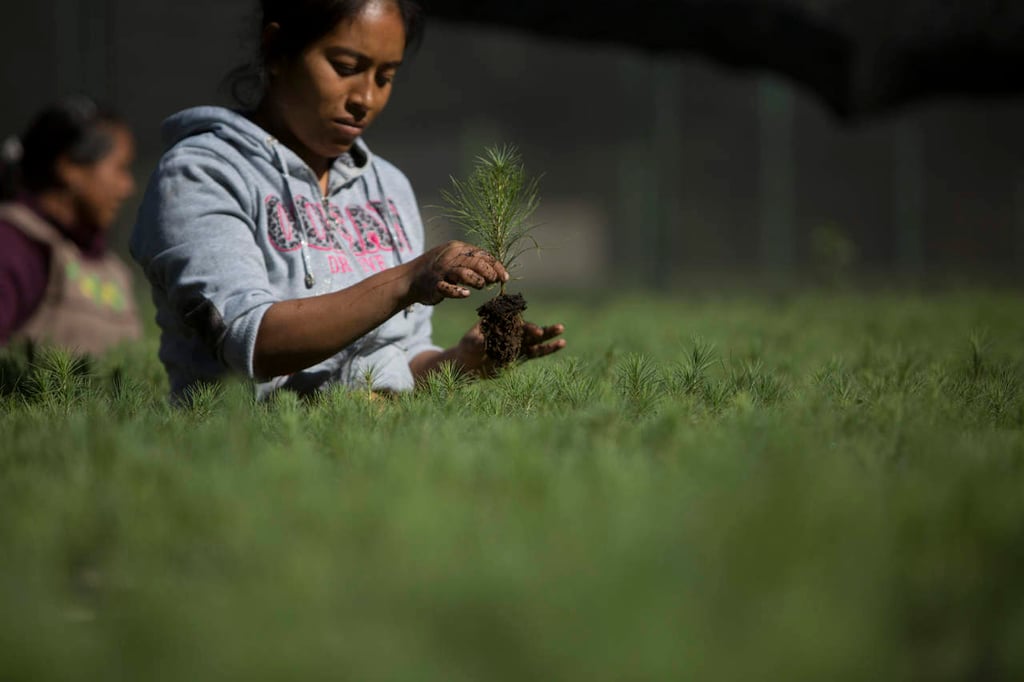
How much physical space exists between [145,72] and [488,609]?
10.7 metres

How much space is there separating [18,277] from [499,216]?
7.76 ft

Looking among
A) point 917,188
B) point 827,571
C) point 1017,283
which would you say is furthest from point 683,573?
point 917,188

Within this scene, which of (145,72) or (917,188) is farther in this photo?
(917,188)

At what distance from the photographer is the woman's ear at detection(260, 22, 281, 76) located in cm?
226

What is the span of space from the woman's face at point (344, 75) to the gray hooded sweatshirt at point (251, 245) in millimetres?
139

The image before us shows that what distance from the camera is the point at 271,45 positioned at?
2279 mm

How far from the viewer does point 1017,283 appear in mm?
8000

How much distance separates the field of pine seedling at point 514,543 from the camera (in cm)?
87

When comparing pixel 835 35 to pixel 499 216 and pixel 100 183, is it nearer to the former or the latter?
pixel 100 183

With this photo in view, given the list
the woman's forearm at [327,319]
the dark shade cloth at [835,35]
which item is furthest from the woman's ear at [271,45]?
the dark shade cloth at [835,35]

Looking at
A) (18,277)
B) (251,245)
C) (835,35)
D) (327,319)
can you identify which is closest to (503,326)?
(327,319)

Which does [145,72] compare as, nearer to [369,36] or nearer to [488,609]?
[369,36]

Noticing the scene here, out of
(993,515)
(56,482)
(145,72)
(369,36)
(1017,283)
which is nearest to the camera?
(993,515)

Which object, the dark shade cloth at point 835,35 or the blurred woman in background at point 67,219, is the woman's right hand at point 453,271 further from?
the dark shade cloth at point 835,35
